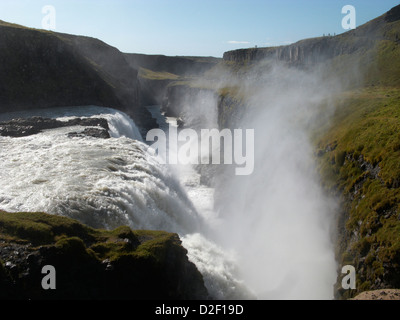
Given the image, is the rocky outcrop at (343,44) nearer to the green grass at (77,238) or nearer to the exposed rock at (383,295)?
the exposed rock at (383,295)

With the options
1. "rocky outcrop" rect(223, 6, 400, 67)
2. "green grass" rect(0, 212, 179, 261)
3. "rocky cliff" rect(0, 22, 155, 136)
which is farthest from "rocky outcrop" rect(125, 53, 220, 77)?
"green grass" rect(0, 212, 179, 261)

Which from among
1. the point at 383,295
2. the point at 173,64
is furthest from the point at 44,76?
the point at 173,64

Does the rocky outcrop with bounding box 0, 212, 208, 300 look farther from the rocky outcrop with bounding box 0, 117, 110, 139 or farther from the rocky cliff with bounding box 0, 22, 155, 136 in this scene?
the rocky cliff with bounding box 0, 22, 155, 136

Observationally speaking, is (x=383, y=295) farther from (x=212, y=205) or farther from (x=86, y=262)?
(x=212, y=205)

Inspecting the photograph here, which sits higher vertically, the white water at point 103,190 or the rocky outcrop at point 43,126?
the rocky outcrop at point 43,126

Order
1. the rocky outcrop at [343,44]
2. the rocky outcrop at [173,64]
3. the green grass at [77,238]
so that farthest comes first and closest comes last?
the rocky outcrop at [173,64] → the rocky outcrop at [343,44] → the green grass at [77,238]

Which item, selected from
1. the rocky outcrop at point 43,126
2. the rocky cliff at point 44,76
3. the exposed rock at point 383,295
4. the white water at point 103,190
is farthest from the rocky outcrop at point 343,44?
the exposed rock at point 383,295
